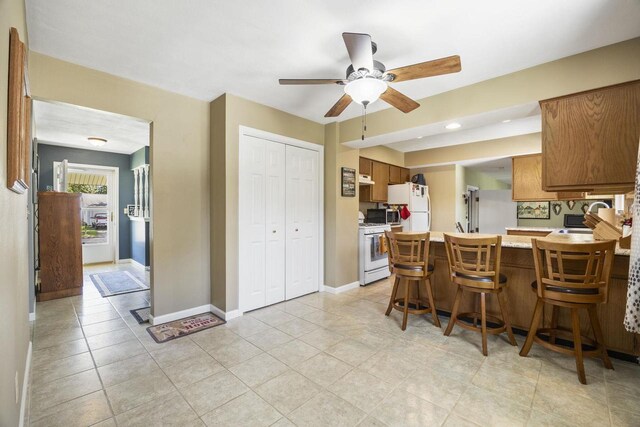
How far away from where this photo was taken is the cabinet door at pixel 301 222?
155 inches

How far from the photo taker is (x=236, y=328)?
3.01 m

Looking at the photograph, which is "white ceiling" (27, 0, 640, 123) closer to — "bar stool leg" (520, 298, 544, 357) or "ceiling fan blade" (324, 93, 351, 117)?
"ceiling fan blade" (324, 93, 351, 117)

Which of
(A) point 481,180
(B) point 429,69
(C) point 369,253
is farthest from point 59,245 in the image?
(A) point 481,180

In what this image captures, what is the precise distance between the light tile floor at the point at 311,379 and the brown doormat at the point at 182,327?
0.30ft

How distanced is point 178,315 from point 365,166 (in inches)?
150

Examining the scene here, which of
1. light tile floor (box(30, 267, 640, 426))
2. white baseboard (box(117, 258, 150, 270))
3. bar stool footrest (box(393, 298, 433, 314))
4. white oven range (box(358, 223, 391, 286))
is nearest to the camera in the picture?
light tile floor (box(30, 267, 640, 426))

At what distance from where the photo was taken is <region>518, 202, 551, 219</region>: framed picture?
712 centimetres

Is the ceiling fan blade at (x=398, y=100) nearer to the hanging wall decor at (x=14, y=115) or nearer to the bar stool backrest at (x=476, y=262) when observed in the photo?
the bar stool backrest at (x=476, y=262)

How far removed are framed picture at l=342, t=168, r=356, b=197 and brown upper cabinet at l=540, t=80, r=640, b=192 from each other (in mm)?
2398

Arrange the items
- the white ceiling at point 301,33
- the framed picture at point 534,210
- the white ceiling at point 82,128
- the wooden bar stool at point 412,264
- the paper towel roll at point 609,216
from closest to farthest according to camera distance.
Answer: the white ceiling at point 301,33, the wooden bar stool at point 412,264, the paper towel roll at point 609,216, the white ceiling at point 82,128, the framed picture at point 534,210

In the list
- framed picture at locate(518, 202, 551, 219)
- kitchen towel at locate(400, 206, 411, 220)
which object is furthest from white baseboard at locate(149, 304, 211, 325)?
framed picture at locate(518, 202, 551, 219)

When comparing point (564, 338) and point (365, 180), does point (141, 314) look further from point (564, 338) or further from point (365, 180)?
point (564, 338)

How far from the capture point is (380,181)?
5.72m

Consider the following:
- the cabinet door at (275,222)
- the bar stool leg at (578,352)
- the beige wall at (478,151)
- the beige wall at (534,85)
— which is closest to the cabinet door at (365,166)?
the beige wall at (478,151)
